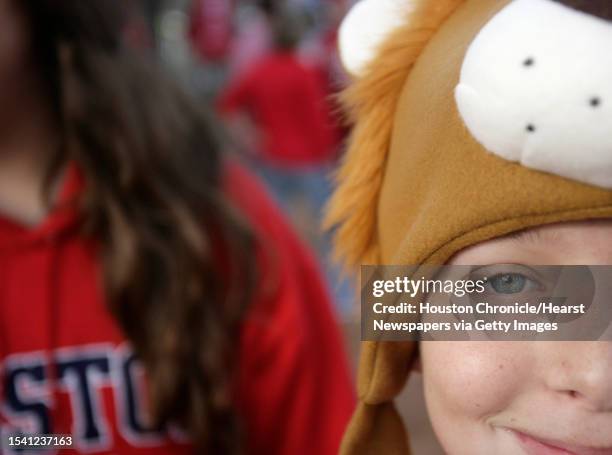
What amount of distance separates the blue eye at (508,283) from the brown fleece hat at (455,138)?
36 millimetres

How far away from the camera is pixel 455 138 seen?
628mm

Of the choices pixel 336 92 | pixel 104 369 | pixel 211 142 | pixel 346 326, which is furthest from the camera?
pixel 346 326

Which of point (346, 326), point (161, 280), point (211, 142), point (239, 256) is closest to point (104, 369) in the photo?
point (161, 280)

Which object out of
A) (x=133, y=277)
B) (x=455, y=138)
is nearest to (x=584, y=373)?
(x=455, y=138)

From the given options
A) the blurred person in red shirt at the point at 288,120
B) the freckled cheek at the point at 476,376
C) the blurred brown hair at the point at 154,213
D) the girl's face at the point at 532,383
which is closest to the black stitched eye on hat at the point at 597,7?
the girl's face at the point at 532,383

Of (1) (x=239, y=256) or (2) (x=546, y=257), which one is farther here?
(1) (x=239, y=256)

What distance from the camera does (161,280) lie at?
109 cm

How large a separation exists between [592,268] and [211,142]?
788 millimetres

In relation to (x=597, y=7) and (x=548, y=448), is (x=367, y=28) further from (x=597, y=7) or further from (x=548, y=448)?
(x=548, y=448)

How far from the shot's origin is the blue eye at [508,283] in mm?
611

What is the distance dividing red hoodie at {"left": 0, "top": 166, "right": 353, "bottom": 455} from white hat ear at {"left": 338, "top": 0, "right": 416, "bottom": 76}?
48 cm

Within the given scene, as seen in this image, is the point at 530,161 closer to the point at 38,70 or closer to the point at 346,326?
the point at 38,70

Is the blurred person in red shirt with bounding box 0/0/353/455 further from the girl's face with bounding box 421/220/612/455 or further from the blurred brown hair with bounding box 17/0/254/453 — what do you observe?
the girl's face with bounding box 421/220/612/455

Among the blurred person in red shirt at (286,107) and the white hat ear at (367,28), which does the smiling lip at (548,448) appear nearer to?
the white hat ear at (367,28)
